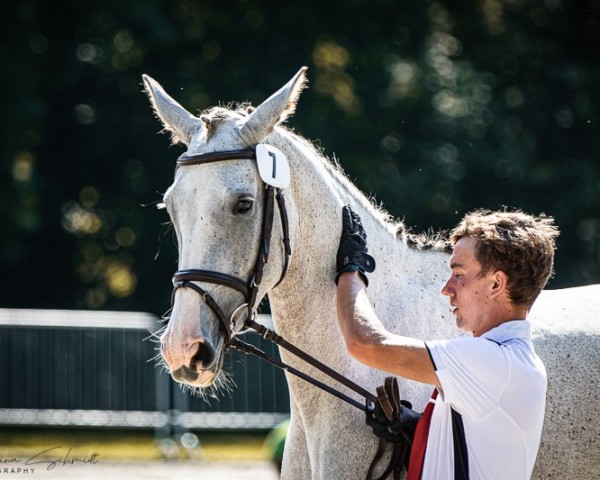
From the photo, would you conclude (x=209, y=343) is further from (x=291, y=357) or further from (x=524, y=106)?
(x=524, y=106)

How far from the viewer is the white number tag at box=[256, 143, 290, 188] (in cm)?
397

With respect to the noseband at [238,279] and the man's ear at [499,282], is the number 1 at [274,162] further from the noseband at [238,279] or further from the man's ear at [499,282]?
the man's ear at [499,282]

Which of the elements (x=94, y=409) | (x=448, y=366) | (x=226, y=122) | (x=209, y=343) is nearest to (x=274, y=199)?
(x=226, y=122)

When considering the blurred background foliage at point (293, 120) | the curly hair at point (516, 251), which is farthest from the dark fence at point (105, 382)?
the blurred background foliage at point (293, 120)

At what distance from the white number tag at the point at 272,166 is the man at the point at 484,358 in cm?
70

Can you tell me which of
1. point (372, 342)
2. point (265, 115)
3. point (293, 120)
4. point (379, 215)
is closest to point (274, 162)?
point (265, 115)

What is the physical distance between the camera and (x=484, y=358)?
333 cm

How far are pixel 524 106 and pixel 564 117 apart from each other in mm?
1030

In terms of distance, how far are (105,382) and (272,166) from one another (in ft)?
30.3

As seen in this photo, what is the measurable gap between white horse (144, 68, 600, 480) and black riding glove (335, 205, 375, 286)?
5cm

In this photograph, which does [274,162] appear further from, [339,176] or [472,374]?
[472,374]
